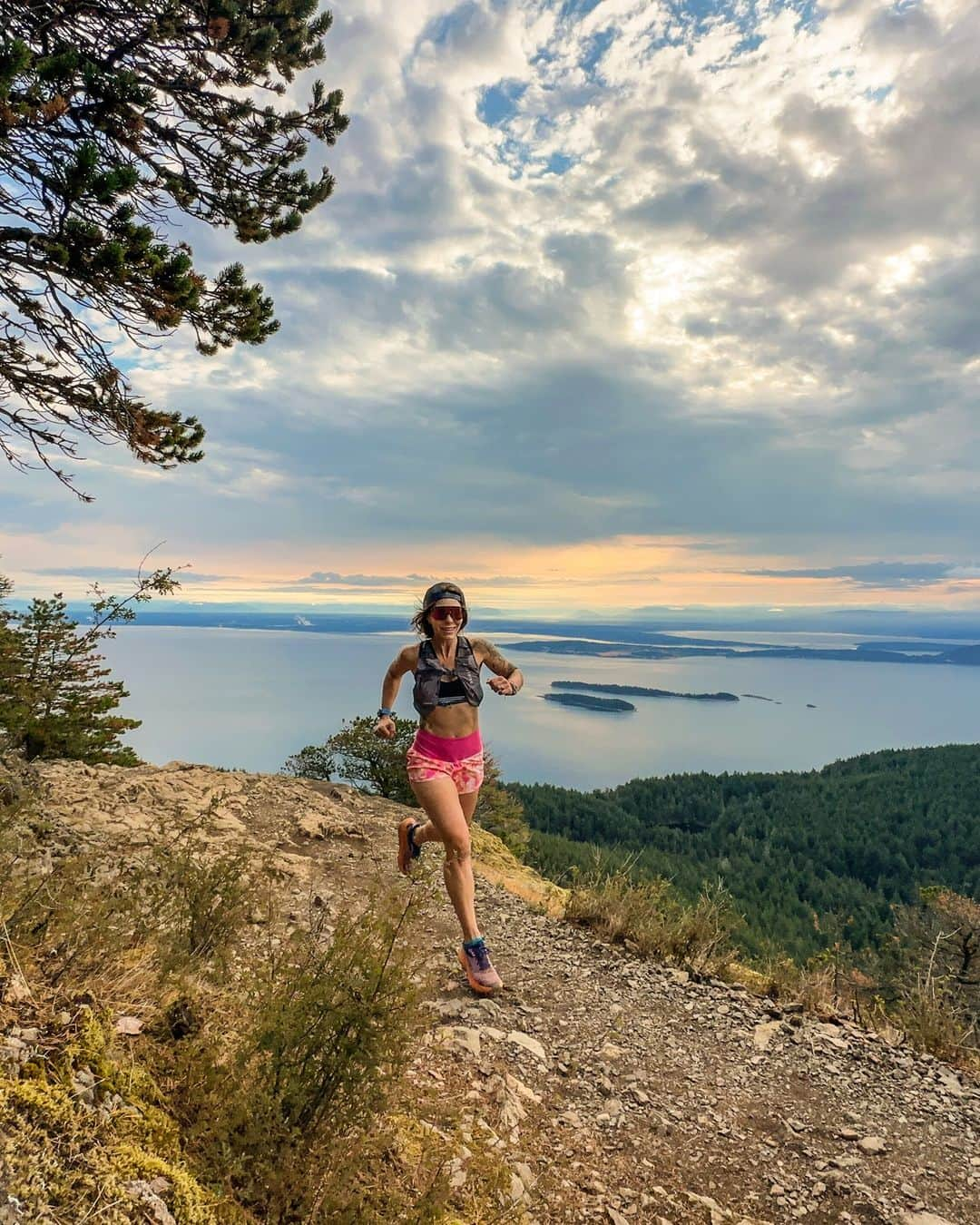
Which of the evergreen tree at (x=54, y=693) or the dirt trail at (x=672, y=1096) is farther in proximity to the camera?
the evergreen tree at (x=54, y=693)

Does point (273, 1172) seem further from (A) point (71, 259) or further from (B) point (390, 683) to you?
(A) point (71, 259)

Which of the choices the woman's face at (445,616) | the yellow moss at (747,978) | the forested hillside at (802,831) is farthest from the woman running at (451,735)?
the forested hillside at (802,831)

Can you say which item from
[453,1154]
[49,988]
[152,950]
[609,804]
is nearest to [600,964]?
[453,1154]

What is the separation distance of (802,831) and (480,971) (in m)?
93.7

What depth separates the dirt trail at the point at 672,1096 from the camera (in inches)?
114

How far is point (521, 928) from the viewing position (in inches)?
223

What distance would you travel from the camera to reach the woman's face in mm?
4184

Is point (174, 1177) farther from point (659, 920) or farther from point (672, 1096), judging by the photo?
point (659, 920)

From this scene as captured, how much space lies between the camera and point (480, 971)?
14.0 feet

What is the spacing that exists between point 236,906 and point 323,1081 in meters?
1.22

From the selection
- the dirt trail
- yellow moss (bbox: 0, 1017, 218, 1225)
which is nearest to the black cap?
the dirt trail

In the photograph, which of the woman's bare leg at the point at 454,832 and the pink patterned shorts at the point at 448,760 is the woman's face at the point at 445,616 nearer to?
the pink patterned shorts at the point at 448,760

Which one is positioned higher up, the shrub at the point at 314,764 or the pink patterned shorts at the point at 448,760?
the pink patterned shorts at the point at 448,760

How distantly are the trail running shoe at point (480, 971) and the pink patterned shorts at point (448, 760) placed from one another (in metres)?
1.07
